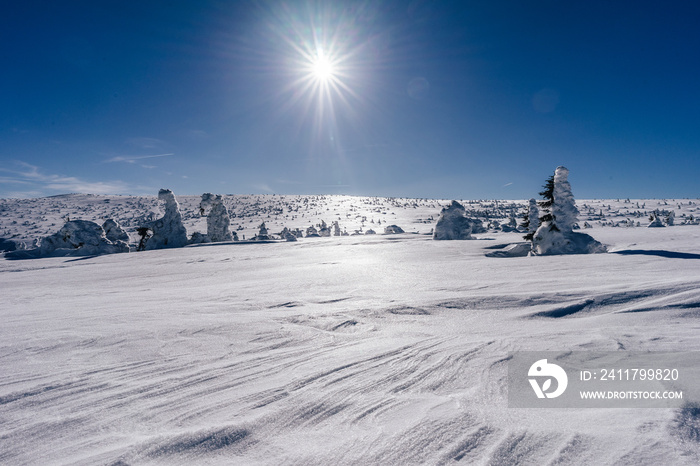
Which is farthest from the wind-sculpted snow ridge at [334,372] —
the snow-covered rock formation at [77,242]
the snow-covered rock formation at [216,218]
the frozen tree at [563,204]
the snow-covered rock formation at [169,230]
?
the snow-covered rock formation at [216,218]

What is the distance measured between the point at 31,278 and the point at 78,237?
38.7 ft

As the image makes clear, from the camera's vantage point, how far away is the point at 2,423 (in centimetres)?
191

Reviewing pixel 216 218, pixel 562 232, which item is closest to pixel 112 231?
pixel 216 218

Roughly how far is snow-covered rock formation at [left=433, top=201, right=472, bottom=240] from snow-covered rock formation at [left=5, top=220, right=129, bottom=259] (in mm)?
19640

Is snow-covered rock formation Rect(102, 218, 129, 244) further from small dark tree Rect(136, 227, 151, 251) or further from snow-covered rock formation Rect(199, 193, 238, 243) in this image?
snow-covered rock formation Rect(199, 193, 238, 243)

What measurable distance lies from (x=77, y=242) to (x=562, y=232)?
24629 mm

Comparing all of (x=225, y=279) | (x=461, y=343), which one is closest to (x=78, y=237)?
(x=225, y=279)

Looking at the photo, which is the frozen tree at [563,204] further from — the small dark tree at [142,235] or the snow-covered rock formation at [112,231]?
the snow-covered rock formation at [112,231]

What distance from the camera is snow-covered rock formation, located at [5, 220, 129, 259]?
1778 cm

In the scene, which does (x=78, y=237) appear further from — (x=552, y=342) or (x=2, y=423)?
(x=552, y=342)

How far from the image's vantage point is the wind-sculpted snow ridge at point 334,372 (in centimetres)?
164

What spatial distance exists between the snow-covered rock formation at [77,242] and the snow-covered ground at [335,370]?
1514 centimetres

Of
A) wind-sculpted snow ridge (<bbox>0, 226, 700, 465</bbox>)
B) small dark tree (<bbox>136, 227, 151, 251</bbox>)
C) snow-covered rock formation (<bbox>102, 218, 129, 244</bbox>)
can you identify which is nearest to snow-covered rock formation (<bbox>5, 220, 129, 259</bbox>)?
snow-covered rock formation (<bbox>102, 218, 129, 244</bbox>)

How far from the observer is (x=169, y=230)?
2114 centimetres
